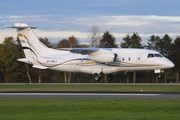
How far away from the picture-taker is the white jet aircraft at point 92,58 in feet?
174

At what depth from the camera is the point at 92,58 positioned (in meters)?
55.1

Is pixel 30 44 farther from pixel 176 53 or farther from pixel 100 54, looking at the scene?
pixel 176 53

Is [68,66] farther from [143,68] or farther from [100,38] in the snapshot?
[100,38]

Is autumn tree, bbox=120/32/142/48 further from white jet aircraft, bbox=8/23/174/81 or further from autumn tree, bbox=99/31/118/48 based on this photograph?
white jet aircraft, bbox=8/23/174/81

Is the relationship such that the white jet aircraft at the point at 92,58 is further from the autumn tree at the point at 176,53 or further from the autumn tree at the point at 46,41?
the autumn tree at the point at 46,41

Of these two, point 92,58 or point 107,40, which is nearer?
point 92,58

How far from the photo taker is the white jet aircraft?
53000mm

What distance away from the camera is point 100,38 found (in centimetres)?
9675
